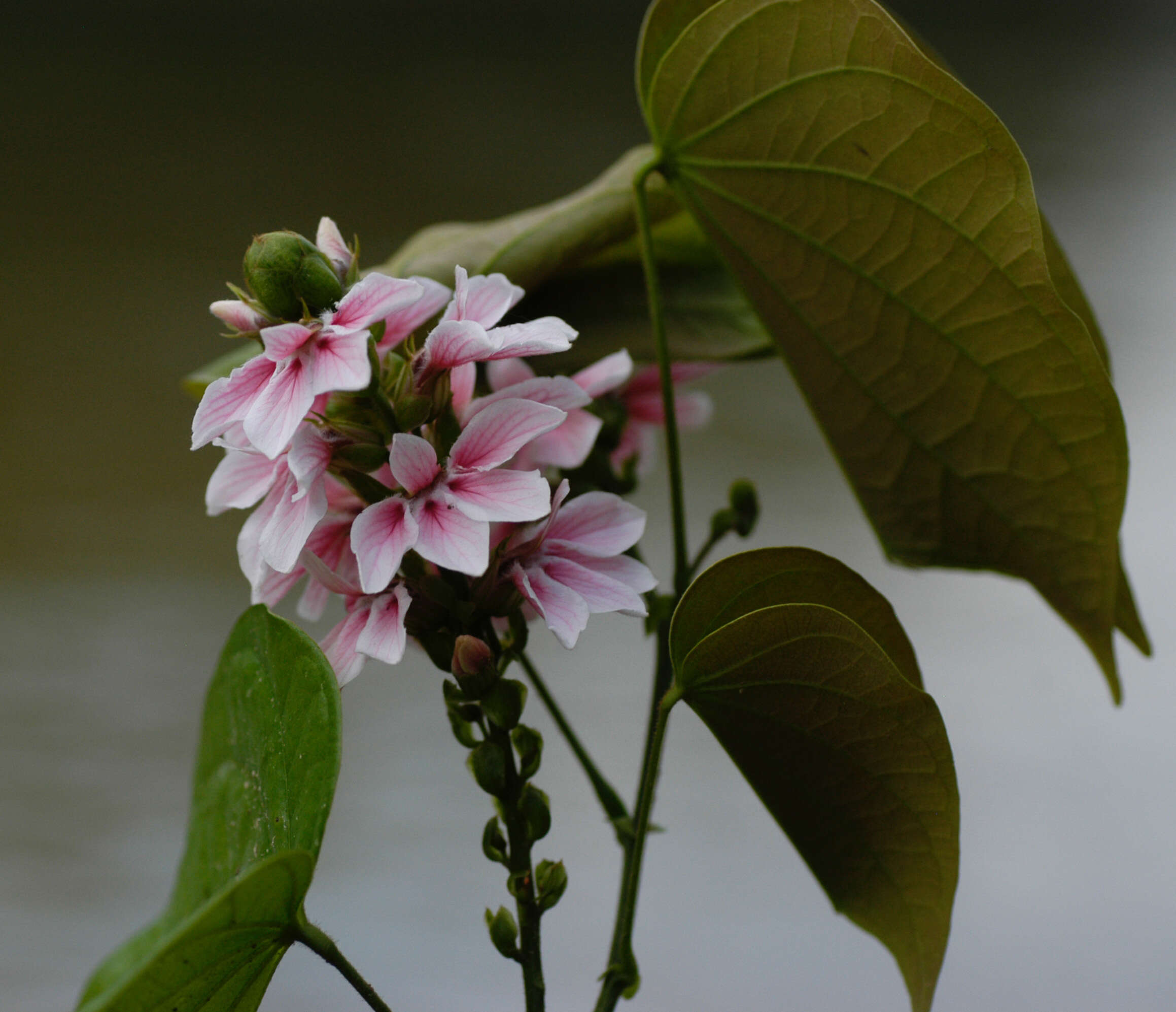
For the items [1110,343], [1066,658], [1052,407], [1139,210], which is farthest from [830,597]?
[1139,210]

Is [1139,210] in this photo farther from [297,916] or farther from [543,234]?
[297,916]

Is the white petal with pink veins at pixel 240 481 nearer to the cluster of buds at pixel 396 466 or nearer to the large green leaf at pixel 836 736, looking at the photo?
the cluster of buds at pixel 396 466

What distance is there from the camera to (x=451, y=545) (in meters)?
0.22

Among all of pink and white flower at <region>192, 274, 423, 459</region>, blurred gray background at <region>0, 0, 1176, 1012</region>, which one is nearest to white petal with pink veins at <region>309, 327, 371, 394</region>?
pink and white flower at <region>192, 274, 423, 459</region>

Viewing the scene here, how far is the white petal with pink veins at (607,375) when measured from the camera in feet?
0.98

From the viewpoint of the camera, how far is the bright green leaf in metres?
0.25

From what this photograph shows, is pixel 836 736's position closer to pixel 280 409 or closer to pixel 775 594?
pixel 775 594

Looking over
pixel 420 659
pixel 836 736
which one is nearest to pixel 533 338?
pixel 836 736

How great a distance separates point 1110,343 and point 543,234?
1.15 meters

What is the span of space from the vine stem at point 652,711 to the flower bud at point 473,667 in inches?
1.6

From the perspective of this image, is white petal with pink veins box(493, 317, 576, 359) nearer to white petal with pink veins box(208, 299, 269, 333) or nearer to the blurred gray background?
white petal with pink veins box(208, 299, 269, 333)

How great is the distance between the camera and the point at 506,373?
32cm

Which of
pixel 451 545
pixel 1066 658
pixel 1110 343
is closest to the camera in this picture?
pixel 451 545

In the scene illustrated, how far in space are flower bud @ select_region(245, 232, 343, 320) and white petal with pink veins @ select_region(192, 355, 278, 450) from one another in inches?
0.6
